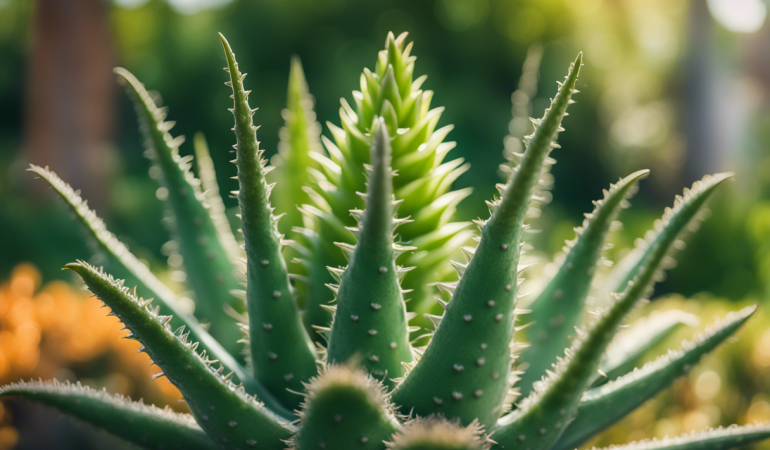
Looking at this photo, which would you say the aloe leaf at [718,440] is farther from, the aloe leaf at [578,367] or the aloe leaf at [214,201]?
the aloe leaf at [214,201]

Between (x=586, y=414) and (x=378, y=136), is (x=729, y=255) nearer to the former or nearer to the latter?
(x=586, y=414)

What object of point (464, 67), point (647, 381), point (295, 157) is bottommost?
point (647, 381)

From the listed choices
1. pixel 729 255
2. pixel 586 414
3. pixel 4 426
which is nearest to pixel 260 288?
pixel 586 414

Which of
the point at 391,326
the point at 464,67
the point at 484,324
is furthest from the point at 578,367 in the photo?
the point at 464,67

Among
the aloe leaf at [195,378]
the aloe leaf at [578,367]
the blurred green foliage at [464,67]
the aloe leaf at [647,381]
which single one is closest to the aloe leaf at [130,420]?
the aloe leaf at [195,378]

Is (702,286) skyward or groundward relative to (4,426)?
skyward

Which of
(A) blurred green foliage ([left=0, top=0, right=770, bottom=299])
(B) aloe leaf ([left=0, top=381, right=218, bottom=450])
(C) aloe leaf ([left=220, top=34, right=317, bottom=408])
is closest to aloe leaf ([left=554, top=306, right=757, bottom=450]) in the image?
(C) aloe leaf ([left=220, top=34, right=317, bottom=408])

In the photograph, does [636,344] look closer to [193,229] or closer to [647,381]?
[647,381]

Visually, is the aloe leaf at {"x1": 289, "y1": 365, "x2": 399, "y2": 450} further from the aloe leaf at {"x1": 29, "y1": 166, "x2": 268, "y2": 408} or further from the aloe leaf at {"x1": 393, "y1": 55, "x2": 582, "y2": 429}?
the aloe leaf at {"x1": 29, "y1": 166, "x2": 268, "y2": 408}
